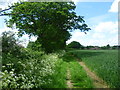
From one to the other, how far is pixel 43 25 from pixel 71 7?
154 inches

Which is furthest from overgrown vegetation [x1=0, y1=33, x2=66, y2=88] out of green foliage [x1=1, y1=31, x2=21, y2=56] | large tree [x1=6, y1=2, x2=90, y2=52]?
large tree [x1=6, y1=2, x2=90, y2=52]

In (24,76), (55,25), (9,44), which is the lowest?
(24,76)

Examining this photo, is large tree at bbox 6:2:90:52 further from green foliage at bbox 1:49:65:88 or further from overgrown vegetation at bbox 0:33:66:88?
green foliage at bbox 1:49:65:88

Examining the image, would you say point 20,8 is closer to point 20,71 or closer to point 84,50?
point 20,71

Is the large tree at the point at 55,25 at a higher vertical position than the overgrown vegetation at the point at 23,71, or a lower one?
higher

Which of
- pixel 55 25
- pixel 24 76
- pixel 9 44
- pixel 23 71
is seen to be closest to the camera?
pixel 24 76

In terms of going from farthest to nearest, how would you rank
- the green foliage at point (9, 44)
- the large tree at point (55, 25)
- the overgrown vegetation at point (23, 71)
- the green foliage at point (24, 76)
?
the large tree at point (55, 25) → the green foliage at point (9, 44) → the overgrown vegetation at point (23, 71) → the green foliage at point (24, 76)

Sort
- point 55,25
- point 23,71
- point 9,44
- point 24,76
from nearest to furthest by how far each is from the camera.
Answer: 1. point 24,76
2. point 23,71
3. point 9,44
4. point 55,25

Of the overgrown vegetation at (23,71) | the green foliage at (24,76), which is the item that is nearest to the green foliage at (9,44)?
the overgrown vegetation at (23,71)

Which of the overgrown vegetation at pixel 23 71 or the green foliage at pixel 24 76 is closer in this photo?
the green foliage at pixel 24 76

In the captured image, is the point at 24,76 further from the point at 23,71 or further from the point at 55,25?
the point at 55,25

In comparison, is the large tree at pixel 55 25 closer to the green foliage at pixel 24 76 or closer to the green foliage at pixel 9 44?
the green foliage at pixel 9 44

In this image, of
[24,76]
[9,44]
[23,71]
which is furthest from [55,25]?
[24,76]

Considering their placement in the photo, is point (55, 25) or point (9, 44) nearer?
point (9, 44)
